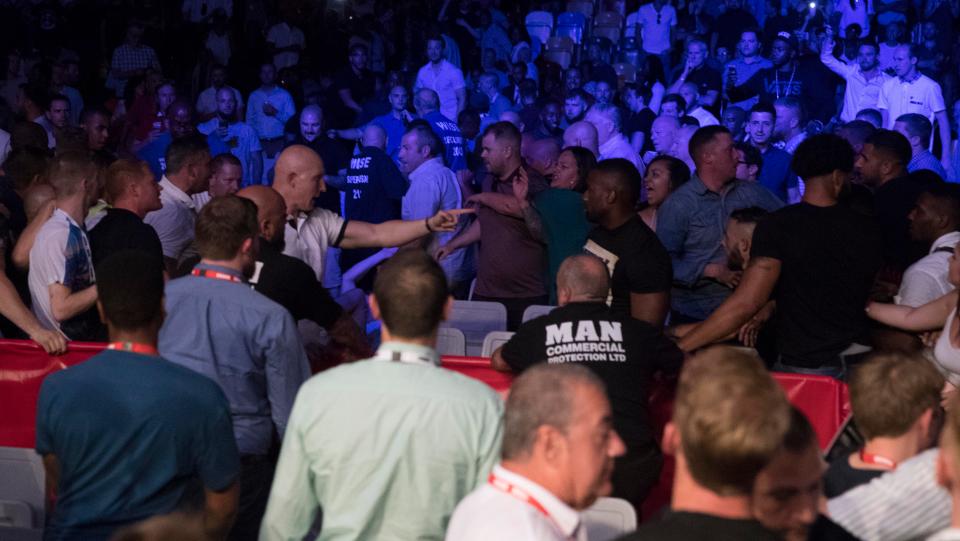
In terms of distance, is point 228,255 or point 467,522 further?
point 228,255

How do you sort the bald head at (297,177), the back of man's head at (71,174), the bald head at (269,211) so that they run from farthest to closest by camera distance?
the bald head at (297,177) < the back of man's head at (71,174) < the bald head at (269,211)

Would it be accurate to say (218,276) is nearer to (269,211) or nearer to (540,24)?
(269,211)

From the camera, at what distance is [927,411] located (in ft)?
11.6

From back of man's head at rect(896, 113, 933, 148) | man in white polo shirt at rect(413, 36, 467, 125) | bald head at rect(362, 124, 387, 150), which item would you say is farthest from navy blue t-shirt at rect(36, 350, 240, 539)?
man in white polo shirt at rect(413, 36, 467, 125)

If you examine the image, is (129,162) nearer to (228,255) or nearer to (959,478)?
(228,255)

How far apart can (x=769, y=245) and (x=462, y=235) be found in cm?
289

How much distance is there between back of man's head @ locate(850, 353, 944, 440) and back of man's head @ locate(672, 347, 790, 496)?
1.12m

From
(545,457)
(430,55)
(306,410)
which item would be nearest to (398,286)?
(306,410)

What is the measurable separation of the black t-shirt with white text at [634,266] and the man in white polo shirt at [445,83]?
27.7 ft

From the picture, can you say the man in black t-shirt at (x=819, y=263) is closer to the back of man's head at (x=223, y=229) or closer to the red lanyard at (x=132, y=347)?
the back of man's head at (x=223, y=229)

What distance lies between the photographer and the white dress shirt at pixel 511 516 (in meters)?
2.74

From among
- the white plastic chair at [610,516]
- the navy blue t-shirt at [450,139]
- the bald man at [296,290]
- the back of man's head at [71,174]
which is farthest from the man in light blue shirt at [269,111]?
the white plastic chair at [610,516]

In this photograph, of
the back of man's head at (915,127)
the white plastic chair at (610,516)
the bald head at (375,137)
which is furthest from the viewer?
the bald head at (375,137)

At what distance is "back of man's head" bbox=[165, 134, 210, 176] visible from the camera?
734cm
